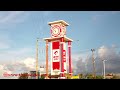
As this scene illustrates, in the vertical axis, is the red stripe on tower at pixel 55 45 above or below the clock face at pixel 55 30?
below

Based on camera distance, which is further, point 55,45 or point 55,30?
point 55,45

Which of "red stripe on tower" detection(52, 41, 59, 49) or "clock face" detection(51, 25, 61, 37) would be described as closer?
"clock face" detection(51, 25, 61, 37)

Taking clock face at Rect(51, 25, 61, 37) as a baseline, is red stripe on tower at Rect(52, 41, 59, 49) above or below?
below

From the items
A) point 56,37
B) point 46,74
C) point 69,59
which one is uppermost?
point 56,37

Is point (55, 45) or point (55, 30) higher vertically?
point (55, 30)

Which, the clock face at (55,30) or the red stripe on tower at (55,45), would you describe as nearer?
the clock face at (55,30)
